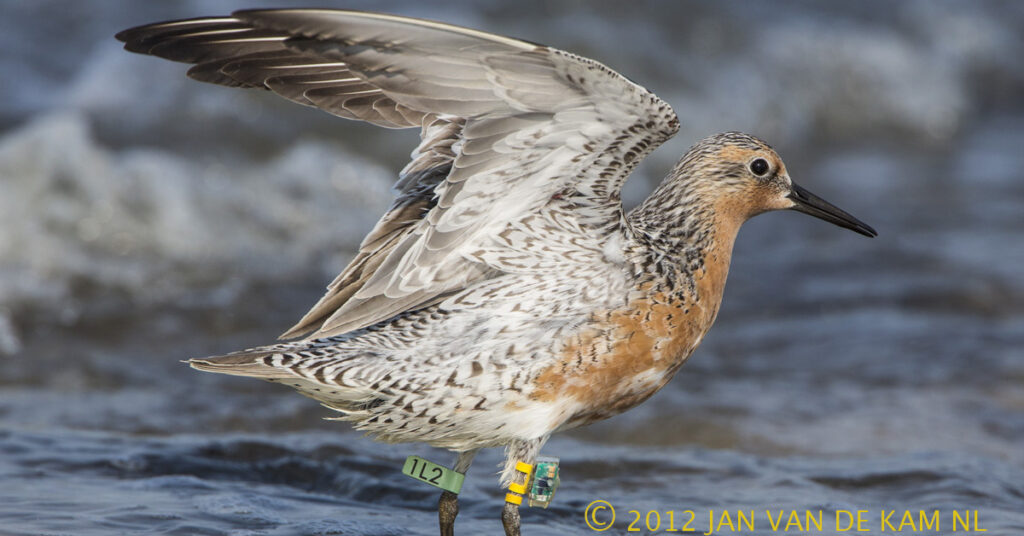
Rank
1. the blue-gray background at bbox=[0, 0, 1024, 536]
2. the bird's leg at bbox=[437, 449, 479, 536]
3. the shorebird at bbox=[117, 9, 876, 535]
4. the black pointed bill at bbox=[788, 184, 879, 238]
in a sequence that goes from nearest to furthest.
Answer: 1. the shorebird at bbox=[117, 9, 876, 535]
2. the bird's leg at bbox=[437, 449, 479, 536]
3. the black pointed bill at bbox=[788, 184, 879, 238]
4. the blue-gray background at bbox=[0, 0, 1024, 536]

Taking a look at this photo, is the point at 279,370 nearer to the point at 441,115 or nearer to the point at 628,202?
the point at 441,115

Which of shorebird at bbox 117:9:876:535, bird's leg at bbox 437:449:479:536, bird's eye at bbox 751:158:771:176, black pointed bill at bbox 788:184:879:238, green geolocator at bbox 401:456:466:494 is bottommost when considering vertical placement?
bird's leg at bbox 437:449:479:536

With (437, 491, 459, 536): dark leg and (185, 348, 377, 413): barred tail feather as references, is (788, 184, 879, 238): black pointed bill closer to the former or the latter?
(437, 491, 459, 536): dark leg

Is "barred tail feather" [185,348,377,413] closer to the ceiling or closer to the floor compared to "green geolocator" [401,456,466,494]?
closer to the ceiling

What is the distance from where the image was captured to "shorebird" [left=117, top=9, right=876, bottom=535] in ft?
14.1

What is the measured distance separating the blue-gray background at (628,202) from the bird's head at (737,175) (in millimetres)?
1412

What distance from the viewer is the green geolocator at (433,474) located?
16.1ft

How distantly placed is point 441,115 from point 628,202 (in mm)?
6872

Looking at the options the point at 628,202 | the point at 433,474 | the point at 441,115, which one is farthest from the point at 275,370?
the point at 628,202

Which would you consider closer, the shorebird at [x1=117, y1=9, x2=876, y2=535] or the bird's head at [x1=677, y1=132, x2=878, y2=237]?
the shorebird at [x1=117, y1=9, x2=876, y2=535]

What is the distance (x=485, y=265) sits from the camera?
4.78 m

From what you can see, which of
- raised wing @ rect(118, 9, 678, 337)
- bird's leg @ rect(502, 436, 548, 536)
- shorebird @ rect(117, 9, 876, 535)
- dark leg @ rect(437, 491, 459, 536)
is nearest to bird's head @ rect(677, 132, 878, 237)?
shorebird @ rect(117, 9, 876, 535)

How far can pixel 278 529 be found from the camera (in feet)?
16.6

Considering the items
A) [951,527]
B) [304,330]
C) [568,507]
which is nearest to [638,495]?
[568,507]
